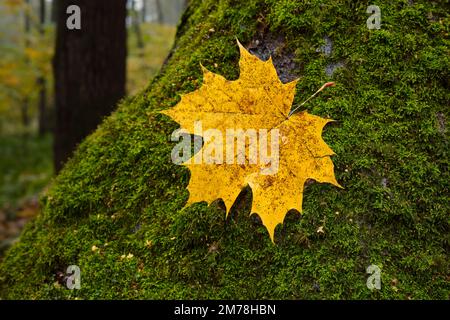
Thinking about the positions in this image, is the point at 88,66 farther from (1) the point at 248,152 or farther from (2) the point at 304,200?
(2) the point at 304,200

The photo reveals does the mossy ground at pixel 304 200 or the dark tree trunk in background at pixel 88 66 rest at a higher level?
the dark tree trunk in background at pixel 88 66

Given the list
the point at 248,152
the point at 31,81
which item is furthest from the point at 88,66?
the point at 31,81

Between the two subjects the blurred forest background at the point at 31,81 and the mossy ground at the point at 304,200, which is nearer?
the mossy ground at the point at 304,200

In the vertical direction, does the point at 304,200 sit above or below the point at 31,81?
below

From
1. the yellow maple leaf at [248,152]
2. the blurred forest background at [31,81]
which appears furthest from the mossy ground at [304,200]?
the blurred forest background at [31,81]

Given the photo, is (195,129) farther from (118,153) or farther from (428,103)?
(428,103)

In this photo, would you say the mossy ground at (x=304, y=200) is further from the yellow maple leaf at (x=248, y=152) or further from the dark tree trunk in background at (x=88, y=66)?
the dark tree trunk in background at (x=88, y=66)

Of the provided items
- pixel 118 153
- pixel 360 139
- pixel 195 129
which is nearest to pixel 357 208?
pixel 360 139

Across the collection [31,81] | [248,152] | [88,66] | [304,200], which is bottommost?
[304,200]

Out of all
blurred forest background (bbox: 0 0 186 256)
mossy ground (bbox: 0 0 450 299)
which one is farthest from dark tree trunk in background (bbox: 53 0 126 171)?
blurred forest background (bbox: 0 0 186 256)
